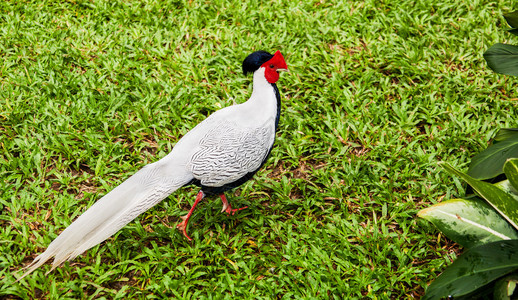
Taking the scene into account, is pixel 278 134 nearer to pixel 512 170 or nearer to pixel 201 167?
pixel 201 167

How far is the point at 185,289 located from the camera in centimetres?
253

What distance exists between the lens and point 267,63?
8.49ft

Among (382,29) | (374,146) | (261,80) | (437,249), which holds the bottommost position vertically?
(437,249)

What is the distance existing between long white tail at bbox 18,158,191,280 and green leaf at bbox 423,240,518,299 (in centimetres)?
143

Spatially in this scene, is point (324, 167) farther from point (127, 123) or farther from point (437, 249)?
point (127, 123)

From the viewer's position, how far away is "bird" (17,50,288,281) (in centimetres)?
228

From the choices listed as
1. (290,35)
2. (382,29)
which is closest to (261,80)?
(290,35)

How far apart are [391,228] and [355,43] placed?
6.64ft

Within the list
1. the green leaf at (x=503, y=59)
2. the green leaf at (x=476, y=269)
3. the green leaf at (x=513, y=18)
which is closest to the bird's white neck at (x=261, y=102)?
the green leaf at (x=476, y=269)

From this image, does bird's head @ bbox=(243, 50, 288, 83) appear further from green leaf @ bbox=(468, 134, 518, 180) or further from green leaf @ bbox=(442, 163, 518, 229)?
green leaf @ bbox=(468, 134, 518, 180)

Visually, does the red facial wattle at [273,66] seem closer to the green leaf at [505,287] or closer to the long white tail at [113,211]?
the long white tail at [113,211]

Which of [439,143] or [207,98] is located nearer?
[439,143]

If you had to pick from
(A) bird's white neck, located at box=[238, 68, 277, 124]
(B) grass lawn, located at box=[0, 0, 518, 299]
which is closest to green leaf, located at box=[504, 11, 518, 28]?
(B) grass lawn, located at box=[0, 0, 518, 299]

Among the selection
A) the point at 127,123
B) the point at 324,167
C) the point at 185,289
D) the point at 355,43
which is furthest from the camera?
the point at 355,43
